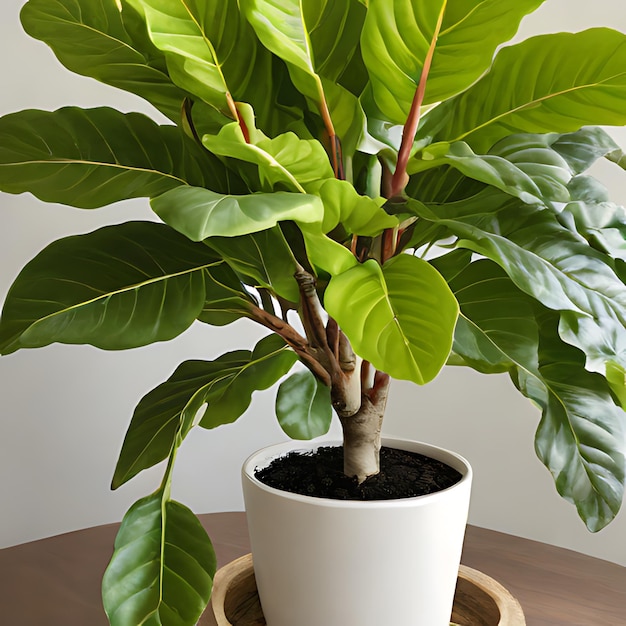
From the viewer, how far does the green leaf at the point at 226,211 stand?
0.45 metres

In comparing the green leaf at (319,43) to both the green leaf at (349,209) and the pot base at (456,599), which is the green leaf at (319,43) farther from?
the pot base at (456,599)

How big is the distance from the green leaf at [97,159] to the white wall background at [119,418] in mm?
661

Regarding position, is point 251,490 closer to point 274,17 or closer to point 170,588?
point 170,588

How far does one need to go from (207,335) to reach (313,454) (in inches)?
28.7

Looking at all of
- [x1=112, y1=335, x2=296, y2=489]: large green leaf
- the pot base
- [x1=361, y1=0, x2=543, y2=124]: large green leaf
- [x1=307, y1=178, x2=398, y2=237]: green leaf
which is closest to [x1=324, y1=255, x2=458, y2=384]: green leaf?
[x1=307, y1=178, x2=398, y2=237]: green leaf

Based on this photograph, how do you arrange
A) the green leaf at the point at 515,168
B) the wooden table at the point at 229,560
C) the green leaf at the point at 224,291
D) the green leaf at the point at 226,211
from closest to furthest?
the green leaf at the point at 226,211, the green leaf at the point at 515,168, the green leaf at the point at 224,291, the wooden table at the point at 229,560

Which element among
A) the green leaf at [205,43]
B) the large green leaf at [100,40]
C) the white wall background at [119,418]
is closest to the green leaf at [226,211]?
the green leaf at [205,43]

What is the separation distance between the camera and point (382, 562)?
68cm

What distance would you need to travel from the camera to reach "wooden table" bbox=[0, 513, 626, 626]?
0.92m

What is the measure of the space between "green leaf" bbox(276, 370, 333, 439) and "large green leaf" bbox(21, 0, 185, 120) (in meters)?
0.42

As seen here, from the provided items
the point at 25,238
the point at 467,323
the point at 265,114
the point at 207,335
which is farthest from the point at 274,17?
the point at 207,335

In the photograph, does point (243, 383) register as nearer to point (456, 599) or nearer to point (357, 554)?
point (357, 554)

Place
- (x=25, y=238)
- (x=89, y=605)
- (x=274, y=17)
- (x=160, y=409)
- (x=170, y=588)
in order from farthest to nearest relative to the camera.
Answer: (x=25, y=238) < (x=89, y=605) < (x=160, y=409) < (x=170, y=588) < (x=274, y=17)

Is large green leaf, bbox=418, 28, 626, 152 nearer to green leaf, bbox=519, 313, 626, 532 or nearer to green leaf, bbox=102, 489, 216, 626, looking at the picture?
green leaf, bbox=519, 313, 626, 532
